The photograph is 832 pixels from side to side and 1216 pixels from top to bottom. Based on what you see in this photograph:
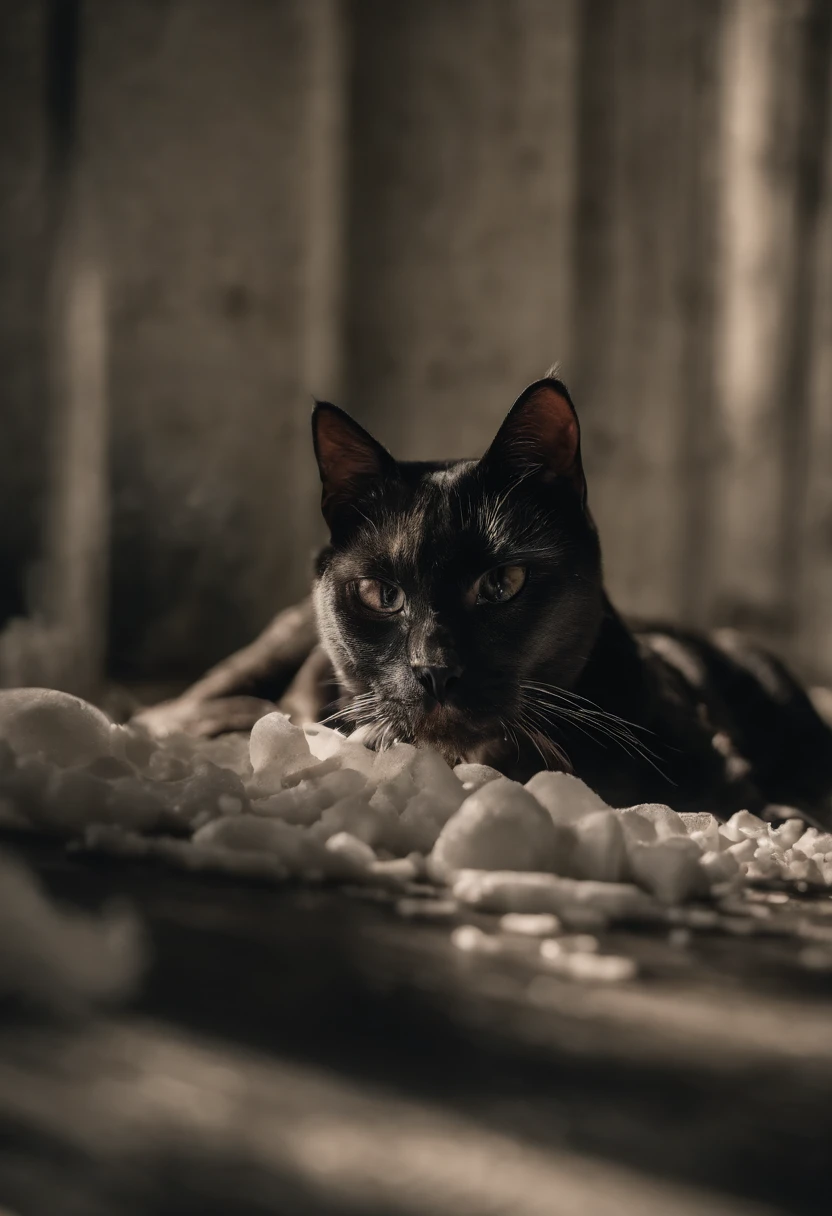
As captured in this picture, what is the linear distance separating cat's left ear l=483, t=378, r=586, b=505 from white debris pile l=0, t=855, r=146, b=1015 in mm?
725

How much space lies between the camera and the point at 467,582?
1146 millimetres

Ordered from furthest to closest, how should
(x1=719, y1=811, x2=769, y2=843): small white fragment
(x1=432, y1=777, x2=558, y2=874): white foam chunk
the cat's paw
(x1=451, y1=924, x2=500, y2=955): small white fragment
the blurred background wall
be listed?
the blurred background wall < the cat's paw < (x1=719, y1=811, x2=769, y2=843): small white fragment < (x1=432, y1=777, x2=558, y2=874): white foam chunk < (x1=451, y1=924, x2=500, y2=955): small white fragment

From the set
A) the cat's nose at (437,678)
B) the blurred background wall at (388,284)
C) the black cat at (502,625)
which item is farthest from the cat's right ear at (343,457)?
the blurred background wall at (388,284)

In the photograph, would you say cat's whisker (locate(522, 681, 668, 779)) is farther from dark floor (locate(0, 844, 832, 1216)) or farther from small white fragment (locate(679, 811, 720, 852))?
dark floor (locate(0, 844, 832, 1216))

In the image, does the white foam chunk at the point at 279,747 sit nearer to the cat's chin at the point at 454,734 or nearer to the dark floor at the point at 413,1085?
the cat's chin at the point at 454,734

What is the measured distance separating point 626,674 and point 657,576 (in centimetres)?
175

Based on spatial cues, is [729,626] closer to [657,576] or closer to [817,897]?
[657,576]

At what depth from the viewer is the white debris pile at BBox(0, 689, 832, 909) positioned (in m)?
0.76

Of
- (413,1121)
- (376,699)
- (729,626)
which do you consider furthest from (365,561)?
(729,626)

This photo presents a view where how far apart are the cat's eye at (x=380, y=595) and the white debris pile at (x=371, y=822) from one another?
0.69 feet

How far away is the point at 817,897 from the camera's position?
0.86 m

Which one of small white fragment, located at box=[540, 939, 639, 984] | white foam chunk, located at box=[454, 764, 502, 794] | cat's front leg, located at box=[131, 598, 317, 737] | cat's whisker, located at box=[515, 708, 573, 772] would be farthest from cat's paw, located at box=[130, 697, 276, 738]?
small white fragment, located at box=[540, 939, 639, 984]

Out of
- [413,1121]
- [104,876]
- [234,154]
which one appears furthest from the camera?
[234,154]

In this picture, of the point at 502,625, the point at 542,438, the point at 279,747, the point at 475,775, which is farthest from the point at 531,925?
the point at 542,438
